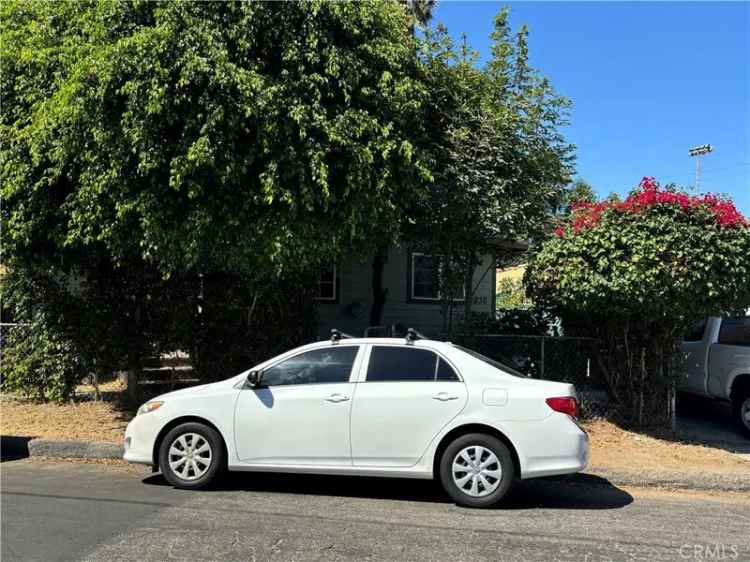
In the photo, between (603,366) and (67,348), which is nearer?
(603,366)

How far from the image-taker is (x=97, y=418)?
10.0m

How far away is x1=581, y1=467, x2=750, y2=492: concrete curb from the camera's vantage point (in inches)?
293

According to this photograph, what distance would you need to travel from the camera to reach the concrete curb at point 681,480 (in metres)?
7.44

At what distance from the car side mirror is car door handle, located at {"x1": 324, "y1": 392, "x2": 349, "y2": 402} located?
0.73m

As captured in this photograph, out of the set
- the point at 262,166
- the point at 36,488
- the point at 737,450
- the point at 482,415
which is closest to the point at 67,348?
the point at 36,488

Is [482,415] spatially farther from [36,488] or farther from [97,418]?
[97,418]

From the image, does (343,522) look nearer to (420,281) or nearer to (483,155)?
(483,155)

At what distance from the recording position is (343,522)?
5719mm

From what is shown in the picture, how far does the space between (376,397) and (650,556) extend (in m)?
2.65

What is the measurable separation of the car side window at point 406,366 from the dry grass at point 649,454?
260 cm

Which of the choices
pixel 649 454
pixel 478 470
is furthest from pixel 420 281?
pixel 478 470

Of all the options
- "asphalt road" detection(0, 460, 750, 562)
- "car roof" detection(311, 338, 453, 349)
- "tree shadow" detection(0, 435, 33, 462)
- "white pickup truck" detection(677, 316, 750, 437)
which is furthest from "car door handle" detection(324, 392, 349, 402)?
"white pickup truck" detection(677, 316, 750, 437)

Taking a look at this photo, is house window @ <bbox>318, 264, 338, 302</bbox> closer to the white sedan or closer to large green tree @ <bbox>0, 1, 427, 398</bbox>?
large green tree @ <bbox>0, 1, 427, 398</bbox>

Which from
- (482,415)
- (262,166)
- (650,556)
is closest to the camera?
(650,556)
